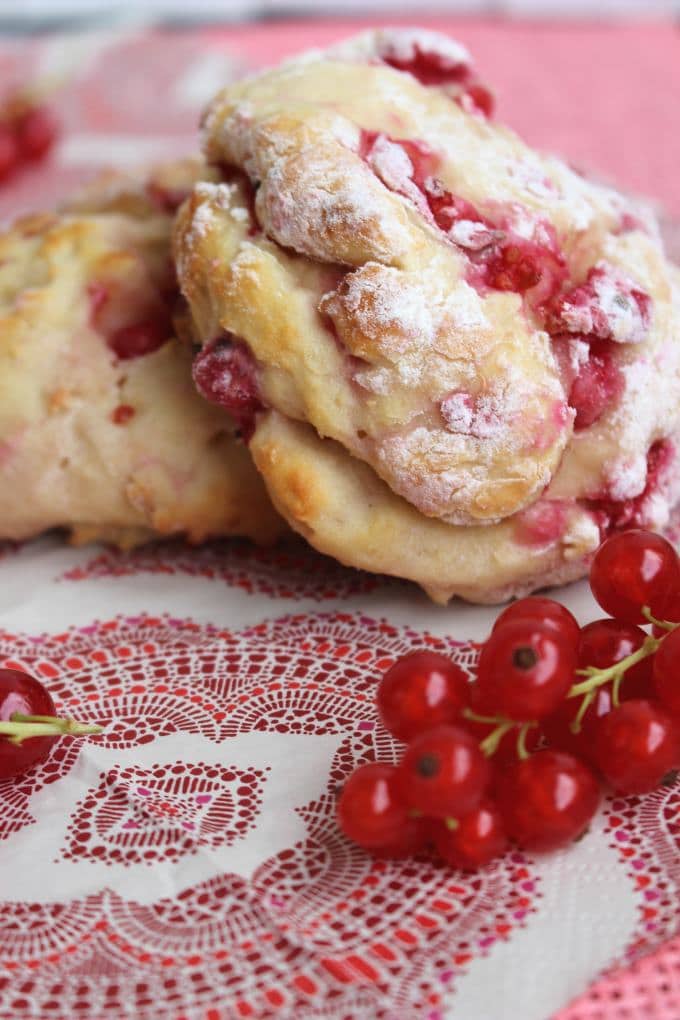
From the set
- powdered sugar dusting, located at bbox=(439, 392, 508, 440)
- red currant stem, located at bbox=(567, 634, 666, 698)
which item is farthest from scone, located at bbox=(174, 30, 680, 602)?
red currant stem, located at bbox=(567, 634, 666, 698)

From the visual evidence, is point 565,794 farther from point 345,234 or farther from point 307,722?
point 345,234

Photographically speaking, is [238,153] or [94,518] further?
[94,518]

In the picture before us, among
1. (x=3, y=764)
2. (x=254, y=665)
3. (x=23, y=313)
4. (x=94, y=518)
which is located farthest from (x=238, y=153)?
(x=3, y=764)

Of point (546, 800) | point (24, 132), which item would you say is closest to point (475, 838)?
point (546, 800)

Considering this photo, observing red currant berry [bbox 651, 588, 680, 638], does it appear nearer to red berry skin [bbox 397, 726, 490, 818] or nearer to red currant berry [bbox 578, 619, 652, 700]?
red currant berry [bbox 578, 619, 652, 700]

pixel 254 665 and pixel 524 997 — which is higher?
pixel 524 997

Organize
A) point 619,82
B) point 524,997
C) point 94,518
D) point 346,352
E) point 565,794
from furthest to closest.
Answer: point 619,82 → point 94,518 → point 346,352 → point 565,794 → point 524,997

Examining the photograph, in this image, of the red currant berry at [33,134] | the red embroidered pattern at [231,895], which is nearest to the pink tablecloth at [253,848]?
the red embroidered pattern at [231,895]

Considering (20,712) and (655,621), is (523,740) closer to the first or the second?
(655,621)

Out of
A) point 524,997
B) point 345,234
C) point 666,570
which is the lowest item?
point 524,997
